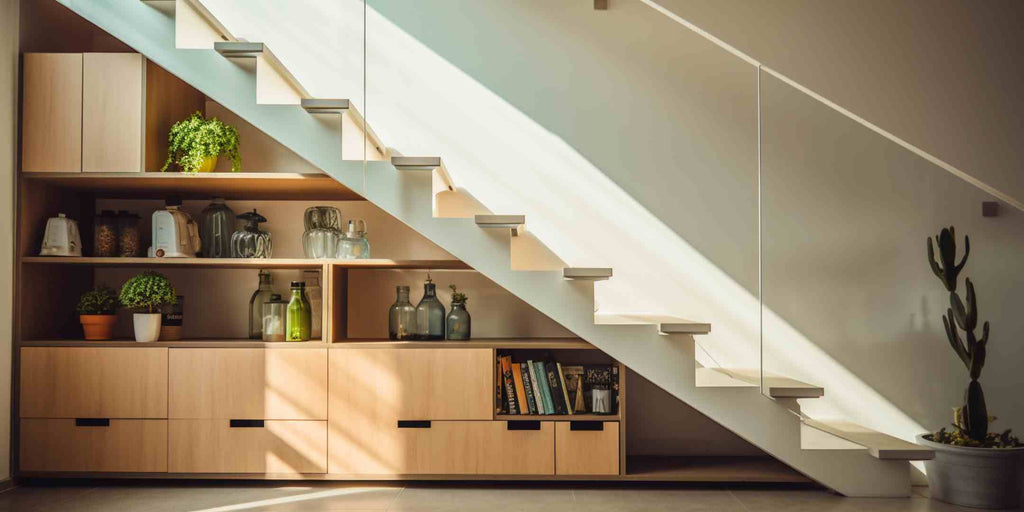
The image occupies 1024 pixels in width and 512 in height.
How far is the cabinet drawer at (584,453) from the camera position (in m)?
3.36

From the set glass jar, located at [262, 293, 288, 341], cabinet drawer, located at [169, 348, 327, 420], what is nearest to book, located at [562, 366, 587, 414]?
cabinet drawer, located at [169, 348, 327, 420]

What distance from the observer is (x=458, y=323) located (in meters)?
3.60

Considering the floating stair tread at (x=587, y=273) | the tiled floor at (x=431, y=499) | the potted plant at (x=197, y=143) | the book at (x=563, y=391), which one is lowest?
the tiled floor at (x=431, y=499)

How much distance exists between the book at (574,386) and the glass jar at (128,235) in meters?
2.25

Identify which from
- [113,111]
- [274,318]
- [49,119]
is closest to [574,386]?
[274,318]

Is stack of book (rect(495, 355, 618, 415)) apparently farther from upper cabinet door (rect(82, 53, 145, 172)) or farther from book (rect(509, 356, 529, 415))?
upper cabinet door (rect(82, 53, 145, 172))

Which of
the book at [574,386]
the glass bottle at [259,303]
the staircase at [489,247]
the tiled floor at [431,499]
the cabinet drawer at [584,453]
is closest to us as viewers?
the tiled floor at [431,499]

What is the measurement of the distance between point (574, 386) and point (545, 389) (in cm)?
16

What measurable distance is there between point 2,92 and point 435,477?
2.67 m

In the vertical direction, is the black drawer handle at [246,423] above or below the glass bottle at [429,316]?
below

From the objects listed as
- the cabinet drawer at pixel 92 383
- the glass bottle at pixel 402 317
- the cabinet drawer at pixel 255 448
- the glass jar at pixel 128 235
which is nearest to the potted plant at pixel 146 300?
the cabinet drawer at pixel 92 383

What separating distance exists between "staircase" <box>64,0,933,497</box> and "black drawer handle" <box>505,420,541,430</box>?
0.50 metres

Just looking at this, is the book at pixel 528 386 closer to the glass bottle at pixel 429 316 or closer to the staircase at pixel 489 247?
the staircase at pixel 489 247

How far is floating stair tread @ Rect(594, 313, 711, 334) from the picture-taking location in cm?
312
